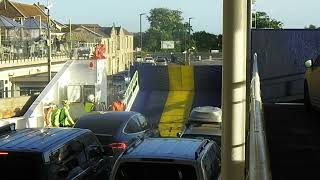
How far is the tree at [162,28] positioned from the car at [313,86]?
98.9m

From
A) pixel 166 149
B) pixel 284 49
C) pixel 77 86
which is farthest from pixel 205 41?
pixel 166 149

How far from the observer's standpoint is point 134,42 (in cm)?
16625

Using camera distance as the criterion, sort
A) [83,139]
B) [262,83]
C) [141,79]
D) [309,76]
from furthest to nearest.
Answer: [141,79] < [262,83] < [309,76] < [83,139]

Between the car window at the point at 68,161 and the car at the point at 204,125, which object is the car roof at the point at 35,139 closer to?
the car window at the point at 68,161

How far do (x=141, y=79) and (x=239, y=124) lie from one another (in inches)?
1098

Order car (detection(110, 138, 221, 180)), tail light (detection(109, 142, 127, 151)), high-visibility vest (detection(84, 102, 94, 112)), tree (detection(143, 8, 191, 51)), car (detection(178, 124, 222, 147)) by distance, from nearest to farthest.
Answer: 1. car (detection(110, 138, 221, 180))
2. tail light (detection(109, 142, 127, 151))
3. car (detection(178, 124, 222, 147))
4. high-visibility vest (detection(84, 102, 94, 112))
5. tree (detection(143, 8, 191, 51))

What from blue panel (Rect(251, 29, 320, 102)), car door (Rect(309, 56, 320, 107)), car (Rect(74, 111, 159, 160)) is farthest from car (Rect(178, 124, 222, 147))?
blue panel (Rect(251, 29, 320, 102))

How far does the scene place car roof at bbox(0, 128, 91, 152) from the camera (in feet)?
25.6

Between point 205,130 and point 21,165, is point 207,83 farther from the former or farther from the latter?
point 21,165

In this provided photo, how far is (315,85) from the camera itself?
1006 centimetres

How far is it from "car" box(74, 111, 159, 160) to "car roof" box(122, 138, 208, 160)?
357 cm

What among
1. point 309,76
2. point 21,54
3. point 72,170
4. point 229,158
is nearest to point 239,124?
point 229,158

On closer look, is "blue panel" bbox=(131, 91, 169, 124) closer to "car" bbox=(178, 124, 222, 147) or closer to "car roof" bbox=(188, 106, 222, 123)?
"car roof" bbox=(188, 106, 222, 123)

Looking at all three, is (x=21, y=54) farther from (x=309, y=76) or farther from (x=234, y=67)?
(x=234, y=67)
